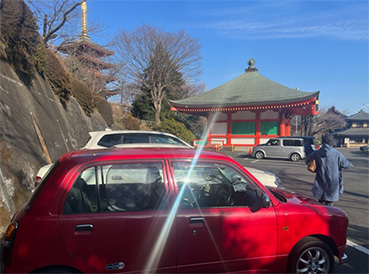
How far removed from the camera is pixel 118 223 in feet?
7.04

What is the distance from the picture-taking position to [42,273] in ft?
6.54

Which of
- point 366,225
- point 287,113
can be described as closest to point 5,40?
point 366,225

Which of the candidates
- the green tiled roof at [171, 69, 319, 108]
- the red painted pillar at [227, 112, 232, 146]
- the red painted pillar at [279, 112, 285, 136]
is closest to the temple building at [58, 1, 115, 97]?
the green tiled roof at [171, 69, 319, 108]

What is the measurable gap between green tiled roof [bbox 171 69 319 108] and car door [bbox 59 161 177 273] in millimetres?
18625

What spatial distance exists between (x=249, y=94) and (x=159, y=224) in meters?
21.5

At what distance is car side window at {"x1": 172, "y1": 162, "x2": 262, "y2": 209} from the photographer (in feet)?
8.28

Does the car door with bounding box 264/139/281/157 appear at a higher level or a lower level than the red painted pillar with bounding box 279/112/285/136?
lower

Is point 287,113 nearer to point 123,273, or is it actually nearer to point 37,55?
point 37,55

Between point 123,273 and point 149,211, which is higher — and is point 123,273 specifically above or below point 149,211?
below

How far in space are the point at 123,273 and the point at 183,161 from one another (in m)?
1.18

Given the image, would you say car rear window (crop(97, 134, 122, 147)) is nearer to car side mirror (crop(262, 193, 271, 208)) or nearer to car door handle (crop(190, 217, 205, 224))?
car door handle (crop(190, 217, 205, 224))

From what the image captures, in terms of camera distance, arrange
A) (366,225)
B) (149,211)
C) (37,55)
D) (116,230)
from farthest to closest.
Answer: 1. (37,55)
2. (366,225)
3. (149,211)
4. (116,230)

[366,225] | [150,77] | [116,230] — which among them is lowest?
[366,225]

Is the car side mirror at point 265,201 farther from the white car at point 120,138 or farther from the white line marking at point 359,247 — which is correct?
the white car at point 120,138
